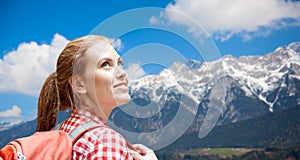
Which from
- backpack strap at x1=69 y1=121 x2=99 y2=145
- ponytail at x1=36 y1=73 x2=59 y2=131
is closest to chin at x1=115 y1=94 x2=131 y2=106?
backpack strap at x1=69 y1=121 x2=99 y2=145

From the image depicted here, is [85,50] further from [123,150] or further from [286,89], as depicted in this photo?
[286,89]

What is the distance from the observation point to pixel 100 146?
3.24 ft

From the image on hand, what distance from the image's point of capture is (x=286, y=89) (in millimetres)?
199750

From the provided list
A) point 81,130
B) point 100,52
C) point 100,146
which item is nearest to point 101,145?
point 100,146

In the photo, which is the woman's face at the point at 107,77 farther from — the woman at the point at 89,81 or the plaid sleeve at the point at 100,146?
the plaid sleeve at the point at 100,146

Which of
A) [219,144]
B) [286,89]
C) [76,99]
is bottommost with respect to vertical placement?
[76,99]

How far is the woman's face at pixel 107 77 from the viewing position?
116 cm

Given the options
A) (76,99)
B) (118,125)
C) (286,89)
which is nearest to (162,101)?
(118,125)

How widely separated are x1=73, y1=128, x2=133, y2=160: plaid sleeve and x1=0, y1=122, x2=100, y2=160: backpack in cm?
3

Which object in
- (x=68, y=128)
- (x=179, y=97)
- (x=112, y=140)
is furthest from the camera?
(x=179, y=97)

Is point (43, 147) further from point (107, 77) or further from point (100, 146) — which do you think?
point (107, 77)

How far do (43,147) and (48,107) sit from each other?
0.99 feet

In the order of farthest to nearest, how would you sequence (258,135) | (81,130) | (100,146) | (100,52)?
(258,135)
(100,52)
(81,130)
(100,146)

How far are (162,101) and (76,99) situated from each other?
0.38 m
